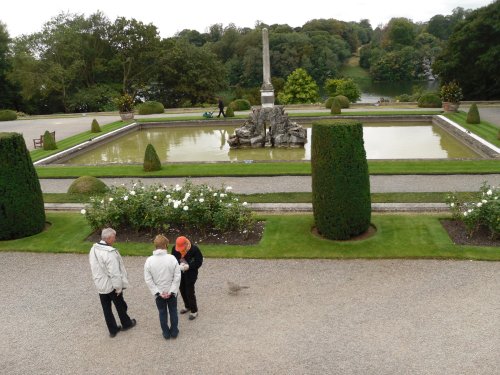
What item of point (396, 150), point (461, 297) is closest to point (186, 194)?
point (461, 297)

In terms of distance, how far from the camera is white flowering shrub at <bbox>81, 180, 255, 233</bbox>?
36.6ft

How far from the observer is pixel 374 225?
37.8ft

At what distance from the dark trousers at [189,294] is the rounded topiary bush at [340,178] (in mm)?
4121

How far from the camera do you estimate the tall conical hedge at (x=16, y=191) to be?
Answer: 1148 centimetres

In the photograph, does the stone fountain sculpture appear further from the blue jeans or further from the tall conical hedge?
the blue jeans

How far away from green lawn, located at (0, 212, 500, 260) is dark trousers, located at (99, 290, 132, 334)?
3.05 metres

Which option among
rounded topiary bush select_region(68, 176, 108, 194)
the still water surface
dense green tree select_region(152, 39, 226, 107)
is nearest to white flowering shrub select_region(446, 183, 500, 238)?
rounded topiary bush select_region(68, 176, 108, 194)

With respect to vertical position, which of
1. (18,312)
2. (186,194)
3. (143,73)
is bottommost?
(18,312)

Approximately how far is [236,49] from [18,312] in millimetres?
71788

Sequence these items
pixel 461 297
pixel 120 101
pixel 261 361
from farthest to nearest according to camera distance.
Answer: pixel 120 101
pixel 461 297
pixel 261 361

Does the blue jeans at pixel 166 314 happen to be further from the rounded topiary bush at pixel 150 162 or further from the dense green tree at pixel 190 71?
the dense green tree at pixel 190 71

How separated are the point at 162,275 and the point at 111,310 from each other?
123cm

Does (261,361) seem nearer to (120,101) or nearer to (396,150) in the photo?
(396,150)

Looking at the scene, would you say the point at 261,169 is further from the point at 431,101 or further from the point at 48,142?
the point at 431,101
